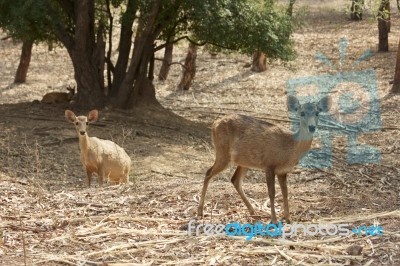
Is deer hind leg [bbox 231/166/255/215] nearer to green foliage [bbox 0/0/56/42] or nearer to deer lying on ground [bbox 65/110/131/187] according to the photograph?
deer lying on ground [bbox 65/110/131/187]

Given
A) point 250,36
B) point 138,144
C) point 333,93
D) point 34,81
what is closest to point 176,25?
point 250,36

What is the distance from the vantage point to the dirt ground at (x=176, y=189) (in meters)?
7.73

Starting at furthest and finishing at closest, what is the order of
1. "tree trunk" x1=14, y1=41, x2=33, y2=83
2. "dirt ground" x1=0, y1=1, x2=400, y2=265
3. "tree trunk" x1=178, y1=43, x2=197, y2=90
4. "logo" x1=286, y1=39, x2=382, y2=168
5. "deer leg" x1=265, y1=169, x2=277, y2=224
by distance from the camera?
"tree trunk" x1=14, y1=41, x2=33, y2=83 < "tree trunk" x1=178, y1=43, x2=197, y2=90 < "logo" x1=286, y1=39, x2=382, y2=168 < "deer leg" x1=265, y1=169, x2=277, y2=224 < "dirt ground" x1=0, y1=1, x2=400, y2=265

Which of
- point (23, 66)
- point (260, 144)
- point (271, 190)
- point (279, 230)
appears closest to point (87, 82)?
point (23, 66)

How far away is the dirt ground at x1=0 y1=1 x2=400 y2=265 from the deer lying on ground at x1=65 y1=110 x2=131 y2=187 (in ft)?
2.00

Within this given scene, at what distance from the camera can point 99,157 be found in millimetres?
13094

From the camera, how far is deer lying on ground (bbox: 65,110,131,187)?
13.0 metres

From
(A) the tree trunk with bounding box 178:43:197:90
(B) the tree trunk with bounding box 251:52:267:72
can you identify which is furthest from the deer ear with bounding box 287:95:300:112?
(B) the tree trunk with bounding box 251:52:267:72

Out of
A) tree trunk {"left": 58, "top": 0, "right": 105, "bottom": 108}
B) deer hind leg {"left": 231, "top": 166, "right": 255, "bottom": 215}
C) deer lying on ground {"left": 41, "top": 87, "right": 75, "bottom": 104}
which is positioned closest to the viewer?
deer hind leg {"left": 231, "top": 166, "right": 255, "bottom": 215}

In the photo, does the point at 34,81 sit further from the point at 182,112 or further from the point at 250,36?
the point at 250,36

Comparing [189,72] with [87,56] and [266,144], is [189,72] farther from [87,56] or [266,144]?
[266,144]

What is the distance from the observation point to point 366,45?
1072 inches

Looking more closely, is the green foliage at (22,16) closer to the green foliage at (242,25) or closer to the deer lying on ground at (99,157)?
the green foliage at (242,25)

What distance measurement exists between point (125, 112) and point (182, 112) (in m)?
2.51
